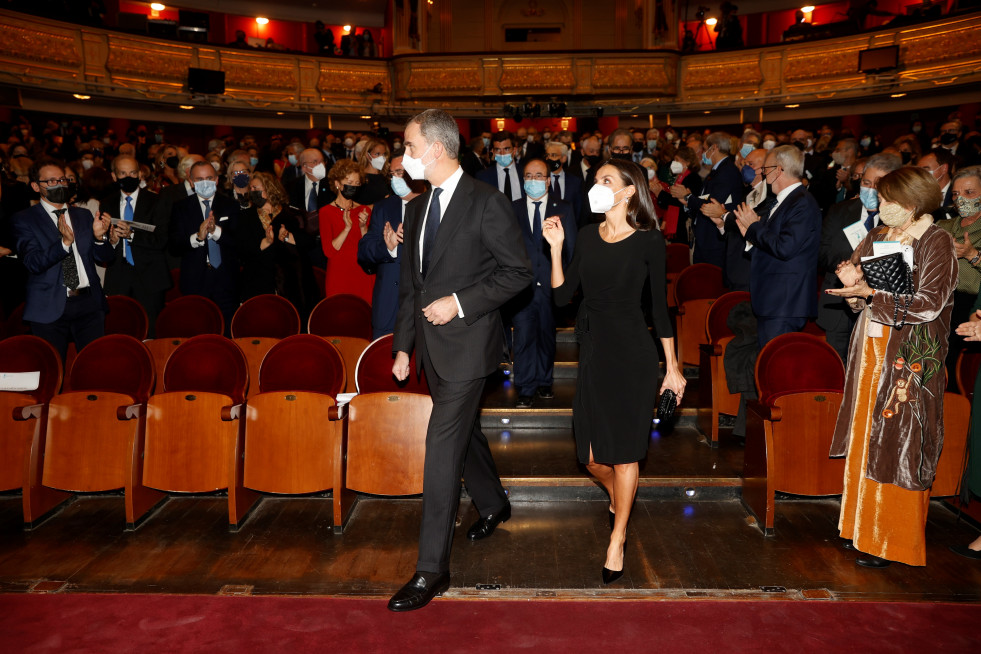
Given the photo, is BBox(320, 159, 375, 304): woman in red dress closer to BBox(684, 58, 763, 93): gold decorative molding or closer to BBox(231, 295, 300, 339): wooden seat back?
BBox(231, 295, 300, 339): wooden seat back

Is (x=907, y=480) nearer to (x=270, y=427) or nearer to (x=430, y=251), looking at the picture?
(x=430, y=251)

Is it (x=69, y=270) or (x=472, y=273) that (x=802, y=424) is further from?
(x=69, y=270)

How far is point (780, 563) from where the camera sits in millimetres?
3059

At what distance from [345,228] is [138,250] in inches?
63.9

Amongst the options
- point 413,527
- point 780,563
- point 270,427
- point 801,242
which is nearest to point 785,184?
point 801,242

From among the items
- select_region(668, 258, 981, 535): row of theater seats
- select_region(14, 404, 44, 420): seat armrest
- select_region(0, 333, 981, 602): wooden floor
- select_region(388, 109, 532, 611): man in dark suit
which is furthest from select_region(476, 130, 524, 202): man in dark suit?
select_region(14, 404, 44, 420): seat armrest

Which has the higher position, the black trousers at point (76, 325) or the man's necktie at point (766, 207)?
the man's necktie at point (766, 207)

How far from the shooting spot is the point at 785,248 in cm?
367

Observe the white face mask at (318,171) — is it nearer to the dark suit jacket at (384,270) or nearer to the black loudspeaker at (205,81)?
the dark suit jacket at (384,270)

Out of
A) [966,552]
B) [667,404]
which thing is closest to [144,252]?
[667,404]

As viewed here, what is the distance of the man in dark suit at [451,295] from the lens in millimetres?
2566

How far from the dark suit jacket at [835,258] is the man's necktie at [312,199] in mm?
3655

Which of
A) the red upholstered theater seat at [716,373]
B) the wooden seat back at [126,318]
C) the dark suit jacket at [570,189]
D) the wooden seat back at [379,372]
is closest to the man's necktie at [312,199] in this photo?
the wooden seat back at [126,318]

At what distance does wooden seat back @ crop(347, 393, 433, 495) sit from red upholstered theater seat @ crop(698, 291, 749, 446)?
1734 millimetres
